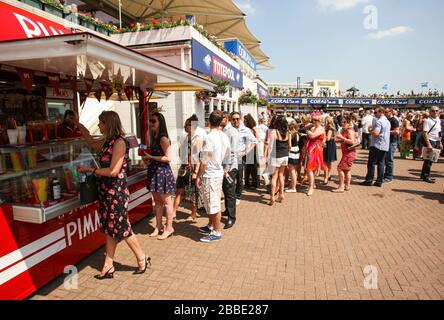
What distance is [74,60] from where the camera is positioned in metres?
3.14

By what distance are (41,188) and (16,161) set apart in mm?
426

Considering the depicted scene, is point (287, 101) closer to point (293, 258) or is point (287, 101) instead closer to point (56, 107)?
point (56, 107)

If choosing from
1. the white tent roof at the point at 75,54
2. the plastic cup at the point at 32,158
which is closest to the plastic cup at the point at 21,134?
the plastic cup at the point at 32,158

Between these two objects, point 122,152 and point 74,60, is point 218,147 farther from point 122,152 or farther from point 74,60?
point 74,60

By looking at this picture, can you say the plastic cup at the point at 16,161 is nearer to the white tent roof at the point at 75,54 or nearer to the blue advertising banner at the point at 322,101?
the white tent roof at the point at 75,54

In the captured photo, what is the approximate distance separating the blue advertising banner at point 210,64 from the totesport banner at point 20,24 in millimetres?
3689

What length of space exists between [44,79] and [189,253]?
4247 millimetres

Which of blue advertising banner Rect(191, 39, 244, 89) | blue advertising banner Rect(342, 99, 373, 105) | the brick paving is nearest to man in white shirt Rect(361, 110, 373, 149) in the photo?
blue advertising banner Rect(191, 39, 244, 89)

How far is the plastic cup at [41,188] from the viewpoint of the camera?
301 cm

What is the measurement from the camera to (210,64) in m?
9.88

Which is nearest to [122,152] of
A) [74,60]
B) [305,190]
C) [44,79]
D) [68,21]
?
[74,60]
